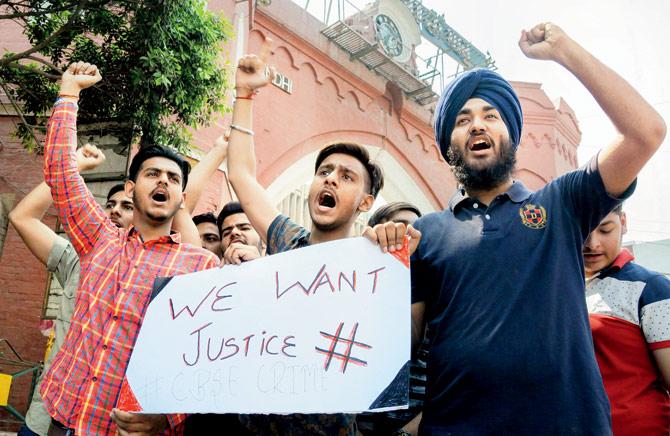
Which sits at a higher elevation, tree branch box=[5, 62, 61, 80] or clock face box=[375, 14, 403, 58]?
clock face box=[375, 14, 403, 58]

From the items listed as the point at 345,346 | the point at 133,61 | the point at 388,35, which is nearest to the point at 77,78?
the point at 345,346

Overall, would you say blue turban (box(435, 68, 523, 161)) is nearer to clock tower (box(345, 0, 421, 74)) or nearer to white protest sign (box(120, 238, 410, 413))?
white protest sign (box(120, 238, 410, 413))

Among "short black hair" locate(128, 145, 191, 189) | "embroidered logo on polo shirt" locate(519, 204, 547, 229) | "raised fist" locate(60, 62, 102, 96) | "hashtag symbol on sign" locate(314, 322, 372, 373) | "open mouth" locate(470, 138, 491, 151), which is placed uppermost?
"raised fist" locate(60, 62, 102, 96)

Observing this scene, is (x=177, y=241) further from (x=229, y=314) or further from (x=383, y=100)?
(x=383, y=100)

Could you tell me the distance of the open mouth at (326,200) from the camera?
6.20 feet

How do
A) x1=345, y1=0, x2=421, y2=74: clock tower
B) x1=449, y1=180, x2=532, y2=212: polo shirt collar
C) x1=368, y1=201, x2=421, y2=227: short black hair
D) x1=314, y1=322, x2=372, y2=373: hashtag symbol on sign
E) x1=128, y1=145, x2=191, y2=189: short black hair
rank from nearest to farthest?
x1=314, y1=322, x2=372, y2=373: hashtag symbol on sign → x1=449, y1=180, x2=532, y2=212: polo shirt collar → x1=128, y1=145, x2=191, y2=189: short black hair → x1=368, y1=201, x2=421, y2=227: short black hair → x1=345, y1=0, x2=421, y2=74: clock tower

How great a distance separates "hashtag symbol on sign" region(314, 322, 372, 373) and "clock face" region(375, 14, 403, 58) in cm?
1177

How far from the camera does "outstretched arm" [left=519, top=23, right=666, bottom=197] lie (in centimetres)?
134

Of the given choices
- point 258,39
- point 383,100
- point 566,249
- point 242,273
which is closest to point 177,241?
point 242,273

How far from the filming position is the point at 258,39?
9781 millimetres

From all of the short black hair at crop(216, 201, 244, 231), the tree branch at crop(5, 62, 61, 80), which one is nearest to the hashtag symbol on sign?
the short black hair at crop(216, 201, 244, 231)

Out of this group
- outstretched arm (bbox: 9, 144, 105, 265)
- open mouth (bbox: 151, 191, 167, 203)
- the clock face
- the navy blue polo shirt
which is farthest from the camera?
the clock face

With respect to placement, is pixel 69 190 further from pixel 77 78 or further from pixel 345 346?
pixel 345 346

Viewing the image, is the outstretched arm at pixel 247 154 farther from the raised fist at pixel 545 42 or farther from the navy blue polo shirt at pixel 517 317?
the raised fist at pixel 545 42
